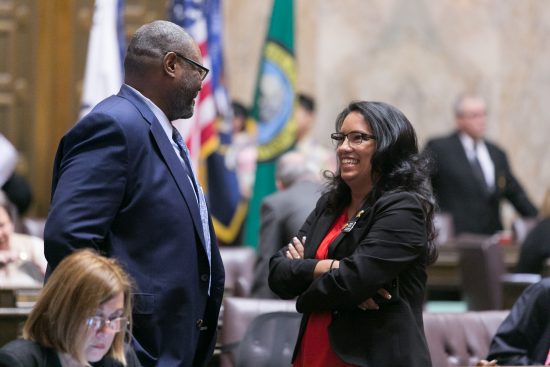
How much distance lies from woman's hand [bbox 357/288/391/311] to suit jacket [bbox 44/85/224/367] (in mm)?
505

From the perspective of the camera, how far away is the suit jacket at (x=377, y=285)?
3891 millimetres

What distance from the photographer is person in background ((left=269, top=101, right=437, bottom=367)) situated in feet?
12.8

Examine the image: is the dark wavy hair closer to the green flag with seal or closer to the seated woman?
the seated woman

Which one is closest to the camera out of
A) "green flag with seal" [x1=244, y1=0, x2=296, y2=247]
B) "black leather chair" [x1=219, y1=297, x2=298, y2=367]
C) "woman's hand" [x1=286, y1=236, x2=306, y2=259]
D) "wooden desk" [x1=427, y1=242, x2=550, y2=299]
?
"woman's hand" [x1=286, y1=236, x2=306, y2=259]

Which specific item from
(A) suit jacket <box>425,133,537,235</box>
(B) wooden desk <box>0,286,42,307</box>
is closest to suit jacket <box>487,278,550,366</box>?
(B) wooden desk <box>0,286,42,307</box>

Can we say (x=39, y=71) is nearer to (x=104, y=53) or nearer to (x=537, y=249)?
(x=104, y=53)

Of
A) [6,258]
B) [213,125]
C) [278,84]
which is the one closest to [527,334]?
[6,258]

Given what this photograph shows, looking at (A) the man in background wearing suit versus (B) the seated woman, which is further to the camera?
(A) the man in background wearing suit

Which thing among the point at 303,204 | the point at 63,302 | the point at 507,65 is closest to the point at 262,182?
the point at 303,204

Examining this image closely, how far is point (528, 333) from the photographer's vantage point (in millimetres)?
4723

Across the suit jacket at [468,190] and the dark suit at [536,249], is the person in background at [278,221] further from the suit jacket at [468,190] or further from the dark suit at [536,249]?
the suit jacket at [468,190]

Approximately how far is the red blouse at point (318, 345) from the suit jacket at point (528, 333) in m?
1.01

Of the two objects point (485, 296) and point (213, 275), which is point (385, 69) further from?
point (213, 275)

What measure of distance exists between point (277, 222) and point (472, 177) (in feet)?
14.2
